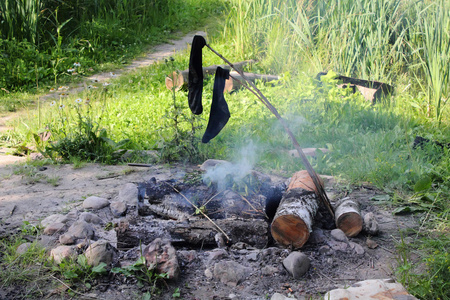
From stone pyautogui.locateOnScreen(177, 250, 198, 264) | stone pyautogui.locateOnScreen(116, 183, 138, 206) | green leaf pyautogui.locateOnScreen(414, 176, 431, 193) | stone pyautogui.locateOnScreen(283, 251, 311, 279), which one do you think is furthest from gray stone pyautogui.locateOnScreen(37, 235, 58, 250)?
green leaf pyautogui.locateOnScreen(414, 176, 431, 193)

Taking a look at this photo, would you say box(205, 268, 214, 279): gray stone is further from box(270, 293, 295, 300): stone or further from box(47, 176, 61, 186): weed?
box(47, 176, 61, 186): weed

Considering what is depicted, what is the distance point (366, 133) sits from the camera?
523cm

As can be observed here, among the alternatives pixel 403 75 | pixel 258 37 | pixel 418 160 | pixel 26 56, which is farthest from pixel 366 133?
pixel 26 56

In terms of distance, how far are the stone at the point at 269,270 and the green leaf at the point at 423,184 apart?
1706mm

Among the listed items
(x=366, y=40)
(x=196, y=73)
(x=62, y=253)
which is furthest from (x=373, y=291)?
(x=366, y=40)

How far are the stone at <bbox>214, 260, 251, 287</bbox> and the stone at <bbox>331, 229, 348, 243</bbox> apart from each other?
2.46ft

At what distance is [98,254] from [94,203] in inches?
38.5

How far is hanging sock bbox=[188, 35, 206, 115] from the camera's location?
9.03 ft

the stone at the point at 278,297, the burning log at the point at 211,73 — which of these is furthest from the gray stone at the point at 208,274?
the burning log at the point at 211,73

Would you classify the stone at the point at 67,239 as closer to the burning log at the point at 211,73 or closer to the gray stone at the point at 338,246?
the gray stone at the point at 338,246

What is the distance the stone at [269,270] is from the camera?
2.64m

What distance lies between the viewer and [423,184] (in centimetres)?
357

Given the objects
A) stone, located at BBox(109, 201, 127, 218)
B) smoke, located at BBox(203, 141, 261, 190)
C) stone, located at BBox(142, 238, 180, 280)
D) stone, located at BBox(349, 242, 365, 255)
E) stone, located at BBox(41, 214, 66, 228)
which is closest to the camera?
stone, located at BBox(142, 238, 180, 280)

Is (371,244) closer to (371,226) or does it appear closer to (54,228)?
(371,226)
